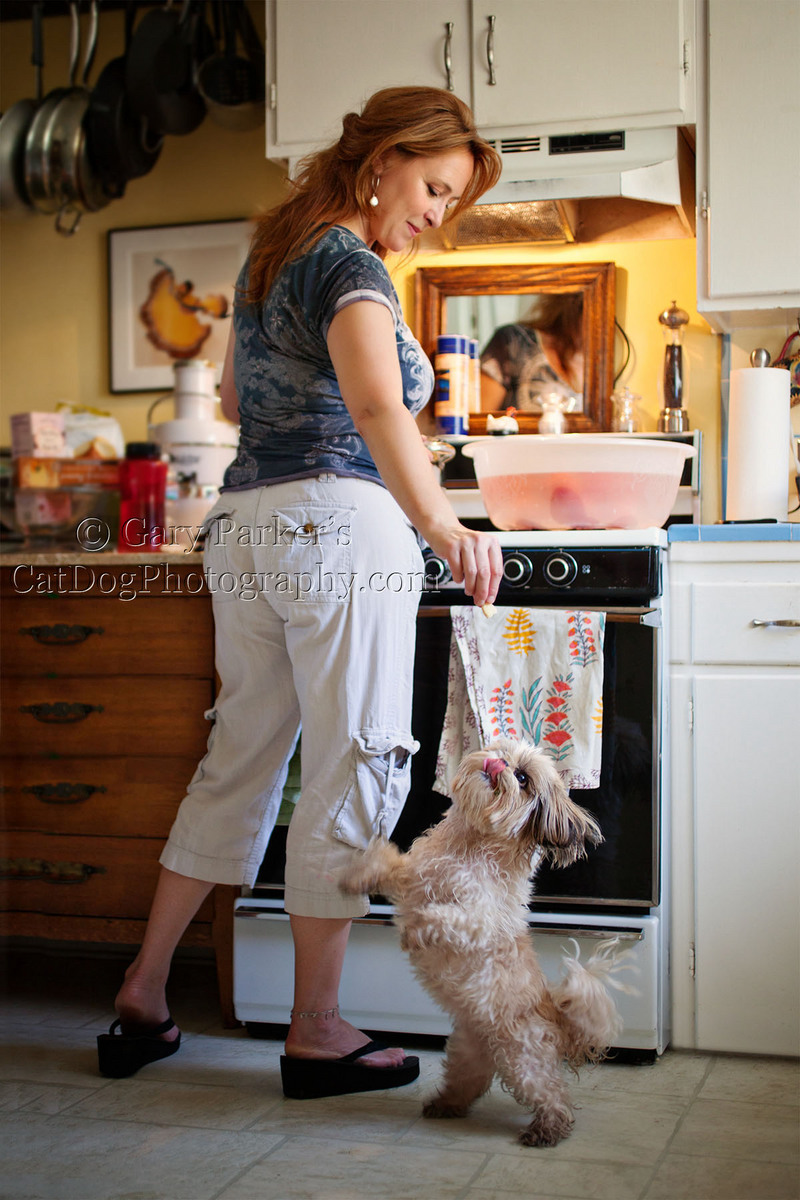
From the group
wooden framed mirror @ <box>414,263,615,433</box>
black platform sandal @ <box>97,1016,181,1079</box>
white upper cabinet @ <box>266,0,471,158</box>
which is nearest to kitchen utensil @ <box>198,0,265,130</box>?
white upper cabinet @ <box>266,0,471,158</box>

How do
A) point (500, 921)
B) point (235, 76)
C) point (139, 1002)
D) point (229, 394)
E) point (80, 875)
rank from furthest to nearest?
1. point (235, 76)
2. point (80, 875)
3. point (229, 394)
4. point (139, 1002)
5. point (500, 921)

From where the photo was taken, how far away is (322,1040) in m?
1.59

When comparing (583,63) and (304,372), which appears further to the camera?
(583,63)

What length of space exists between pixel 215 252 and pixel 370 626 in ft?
5.86

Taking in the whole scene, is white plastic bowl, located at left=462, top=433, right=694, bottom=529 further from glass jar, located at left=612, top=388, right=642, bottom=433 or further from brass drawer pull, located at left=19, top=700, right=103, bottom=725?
brass drawer pull, located at left=19, top=700, right=103, bottom=725

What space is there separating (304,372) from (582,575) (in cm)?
54

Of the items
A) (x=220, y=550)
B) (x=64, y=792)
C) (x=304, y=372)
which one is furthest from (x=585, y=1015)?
(x=64, y=792)

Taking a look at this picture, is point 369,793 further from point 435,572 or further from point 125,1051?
point 125,1051

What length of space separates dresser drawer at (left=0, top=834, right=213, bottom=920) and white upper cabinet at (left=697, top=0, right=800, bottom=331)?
1.48m

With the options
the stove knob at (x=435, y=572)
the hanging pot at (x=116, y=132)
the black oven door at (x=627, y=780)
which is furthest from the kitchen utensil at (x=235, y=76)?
the black oven door at (x=627, y=780)

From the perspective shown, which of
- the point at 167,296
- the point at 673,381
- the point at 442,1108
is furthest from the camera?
the point at 167,296

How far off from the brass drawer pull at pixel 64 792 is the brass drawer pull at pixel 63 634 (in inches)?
10.0

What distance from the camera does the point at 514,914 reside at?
4.76 ft

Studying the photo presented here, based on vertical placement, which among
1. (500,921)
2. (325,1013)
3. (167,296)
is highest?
(167,296)
